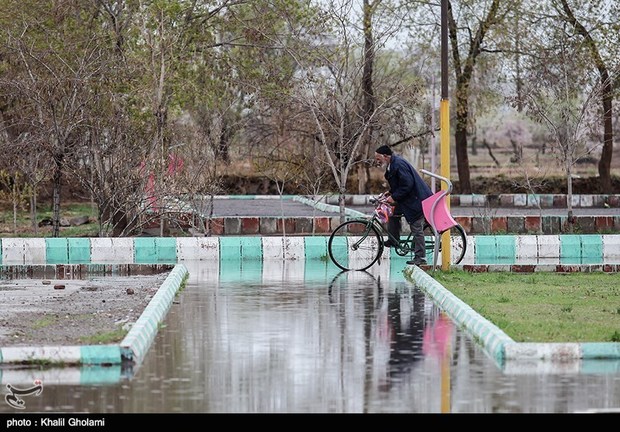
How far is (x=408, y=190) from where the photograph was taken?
19391 millimetres

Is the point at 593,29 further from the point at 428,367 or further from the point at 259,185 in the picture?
the point at 428,367

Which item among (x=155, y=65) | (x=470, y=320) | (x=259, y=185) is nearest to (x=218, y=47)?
(x=155, y=65)

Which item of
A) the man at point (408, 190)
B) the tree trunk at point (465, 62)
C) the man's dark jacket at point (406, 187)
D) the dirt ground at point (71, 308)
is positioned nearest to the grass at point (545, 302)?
the man at point (408, 190)

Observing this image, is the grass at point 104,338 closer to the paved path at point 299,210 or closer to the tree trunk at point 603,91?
the tree trunk at point 603,91

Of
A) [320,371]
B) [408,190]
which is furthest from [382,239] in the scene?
[320,371]

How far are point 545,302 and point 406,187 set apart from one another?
15.0ft

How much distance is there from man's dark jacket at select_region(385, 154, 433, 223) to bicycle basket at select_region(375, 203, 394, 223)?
0.54m

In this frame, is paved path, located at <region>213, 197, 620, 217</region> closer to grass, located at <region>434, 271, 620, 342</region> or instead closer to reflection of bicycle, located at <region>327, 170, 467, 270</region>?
reflection of bicycle, located at <region>327, 170, 467, 270</region>

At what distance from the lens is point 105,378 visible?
10312mm

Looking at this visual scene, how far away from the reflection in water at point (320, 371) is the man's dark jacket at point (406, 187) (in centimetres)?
369

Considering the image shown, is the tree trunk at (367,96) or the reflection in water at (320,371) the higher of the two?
the tree trunk at (367,96)

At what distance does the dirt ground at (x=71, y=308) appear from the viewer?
484 inches

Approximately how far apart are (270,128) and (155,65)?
1808cm

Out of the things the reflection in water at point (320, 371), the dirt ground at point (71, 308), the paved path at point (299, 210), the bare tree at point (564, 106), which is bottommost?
the reflection in water at point (320, 371)
